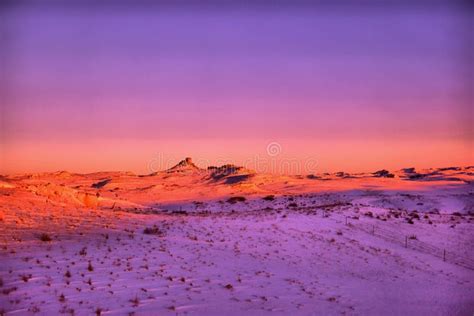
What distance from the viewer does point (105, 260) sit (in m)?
13.2

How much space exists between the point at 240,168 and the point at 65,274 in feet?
221

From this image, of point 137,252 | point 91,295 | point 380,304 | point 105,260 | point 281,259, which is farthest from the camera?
point 281,259

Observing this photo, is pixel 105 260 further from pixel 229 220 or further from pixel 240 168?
pixel 240 168

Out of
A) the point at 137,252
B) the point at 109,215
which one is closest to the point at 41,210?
the point at 109,215

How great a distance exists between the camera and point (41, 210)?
2095cm

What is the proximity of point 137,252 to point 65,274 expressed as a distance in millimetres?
3469

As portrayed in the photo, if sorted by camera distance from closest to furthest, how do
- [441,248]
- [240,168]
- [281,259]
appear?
1. [281,259]
2. [441,248]
3. [240,168]

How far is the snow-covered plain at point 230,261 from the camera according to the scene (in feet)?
33.0

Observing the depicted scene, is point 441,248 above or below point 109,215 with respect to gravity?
below

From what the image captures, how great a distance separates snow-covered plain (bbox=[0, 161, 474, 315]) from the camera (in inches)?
396

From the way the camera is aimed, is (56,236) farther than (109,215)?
No

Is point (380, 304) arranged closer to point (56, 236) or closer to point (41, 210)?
point (56, 236)

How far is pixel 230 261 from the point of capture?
14.5m

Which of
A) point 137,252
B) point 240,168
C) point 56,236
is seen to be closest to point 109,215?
point 56,236
